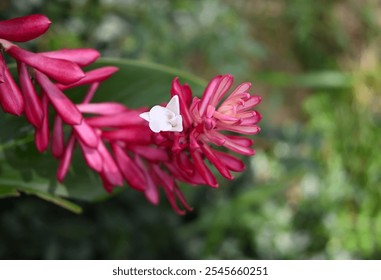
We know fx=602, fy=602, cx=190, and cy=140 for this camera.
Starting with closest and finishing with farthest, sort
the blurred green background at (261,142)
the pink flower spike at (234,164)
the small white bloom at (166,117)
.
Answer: the small white bloom at (166,117) < the pink flower spike at (234,164) < the blurred green background at (261,142)

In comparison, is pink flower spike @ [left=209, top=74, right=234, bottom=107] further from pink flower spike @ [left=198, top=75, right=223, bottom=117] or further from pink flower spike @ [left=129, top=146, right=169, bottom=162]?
pink flower spike @ [left=129, top=146, right=169, bottom=162]

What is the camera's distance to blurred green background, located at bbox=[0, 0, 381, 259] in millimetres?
1558

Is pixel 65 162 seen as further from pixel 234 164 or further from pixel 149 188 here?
pixel 234 164

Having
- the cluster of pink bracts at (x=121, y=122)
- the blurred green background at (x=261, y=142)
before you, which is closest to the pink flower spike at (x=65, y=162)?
the cluster of pink bracts at (x=121, y=122)

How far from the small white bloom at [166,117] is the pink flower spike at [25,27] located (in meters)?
0.16

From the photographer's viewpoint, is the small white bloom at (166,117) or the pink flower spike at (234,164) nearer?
the small white bloom at (166,117)

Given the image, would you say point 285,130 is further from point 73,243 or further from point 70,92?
point 70,92

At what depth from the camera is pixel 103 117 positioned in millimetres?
849

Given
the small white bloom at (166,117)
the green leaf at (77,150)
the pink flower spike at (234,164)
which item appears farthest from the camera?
the green leaf at (77,150)

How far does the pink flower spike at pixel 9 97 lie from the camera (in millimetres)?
709

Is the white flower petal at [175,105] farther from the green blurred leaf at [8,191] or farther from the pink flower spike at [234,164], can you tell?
the green blurred leaf at [8,191]

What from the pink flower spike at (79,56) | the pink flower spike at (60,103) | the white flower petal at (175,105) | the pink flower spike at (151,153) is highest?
the white flower petal at (175,105)

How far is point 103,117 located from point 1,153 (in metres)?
0.25

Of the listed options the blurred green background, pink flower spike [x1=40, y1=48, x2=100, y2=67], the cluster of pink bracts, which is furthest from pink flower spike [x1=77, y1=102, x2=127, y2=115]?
the blurred green background
